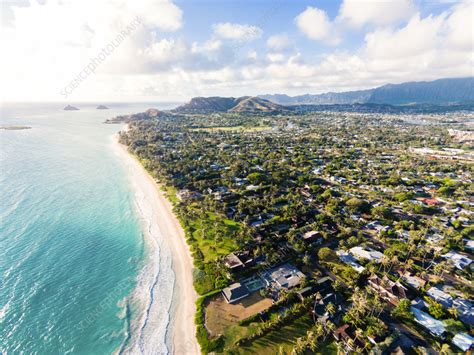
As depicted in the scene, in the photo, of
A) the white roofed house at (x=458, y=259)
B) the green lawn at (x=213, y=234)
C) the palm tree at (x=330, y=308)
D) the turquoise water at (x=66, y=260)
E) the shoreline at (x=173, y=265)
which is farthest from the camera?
the green lawn at (x=213, y=234)

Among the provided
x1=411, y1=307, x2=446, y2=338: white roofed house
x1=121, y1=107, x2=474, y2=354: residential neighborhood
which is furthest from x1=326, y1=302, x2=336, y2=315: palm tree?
x1=411, y1=307, x2=446, y2=338: white roofed house

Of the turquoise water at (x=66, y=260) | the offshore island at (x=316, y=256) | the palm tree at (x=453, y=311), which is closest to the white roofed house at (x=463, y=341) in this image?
the offshore island at (x=316, y=256)

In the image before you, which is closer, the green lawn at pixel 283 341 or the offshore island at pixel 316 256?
the green lawn at pixel 283 341

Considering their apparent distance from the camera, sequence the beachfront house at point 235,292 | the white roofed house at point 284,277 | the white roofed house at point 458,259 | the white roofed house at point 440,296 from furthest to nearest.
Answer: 1. the white roofed house at point 458,259
2. the white roofed house at point 284,277
3. the beachfront house at point 235,292
4. the white roofed house at point 440,296

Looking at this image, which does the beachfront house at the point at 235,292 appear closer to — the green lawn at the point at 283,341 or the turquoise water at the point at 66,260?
the green lawn at the point at 283,341

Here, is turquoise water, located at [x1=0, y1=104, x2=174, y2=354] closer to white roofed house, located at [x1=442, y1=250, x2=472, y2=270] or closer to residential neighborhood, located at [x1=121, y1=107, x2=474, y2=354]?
residential neighborhood, located at [x1=121, y1=107, x2=474, y2=354]

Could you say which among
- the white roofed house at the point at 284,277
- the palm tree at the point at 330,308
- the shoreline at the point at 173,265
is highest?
the palm tree at the point at 330,308

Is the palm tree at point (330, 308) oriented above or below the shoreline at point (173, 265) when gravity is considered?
above

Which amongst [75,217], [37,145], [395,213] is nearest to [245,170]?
[395,213]
